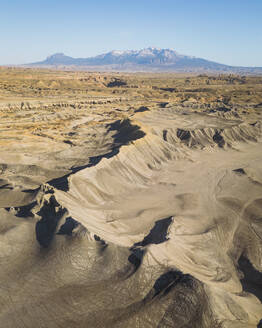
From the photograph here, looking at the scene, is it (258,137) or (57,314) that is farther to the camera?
(258,137)

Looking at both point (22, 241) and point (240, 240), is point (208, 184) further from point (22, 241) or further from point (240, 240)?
point (22, 241)

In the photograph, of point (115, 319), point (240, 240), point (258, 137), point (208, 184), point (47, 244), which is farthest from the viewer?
point (258, 137)

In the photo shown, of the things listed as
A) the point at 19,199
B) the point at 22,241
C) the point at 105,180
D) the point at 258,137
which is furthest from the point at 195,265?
the point at 258,137

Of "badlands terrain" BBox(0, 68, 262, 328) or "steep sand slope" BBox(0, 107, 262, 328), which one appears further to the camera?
"badlands terrain" BBox(0, 68, 262, 328)

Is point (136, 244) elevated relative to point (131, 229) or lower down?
elevated

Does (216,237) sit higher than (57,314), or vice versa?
(57,314)
